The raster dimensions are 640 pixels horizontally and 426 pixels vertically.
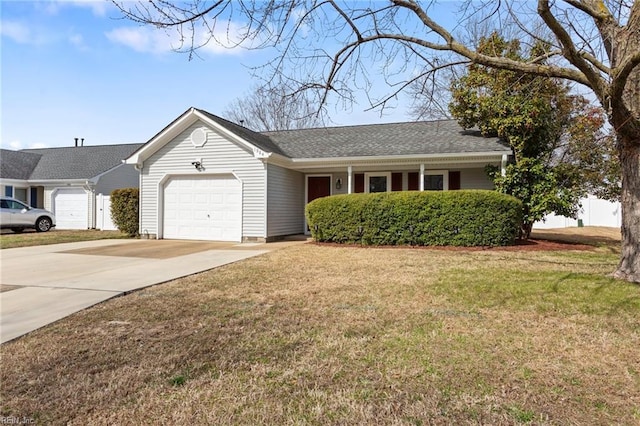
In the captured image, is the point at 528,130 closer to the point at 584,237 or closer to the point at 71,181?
the point at 584,237

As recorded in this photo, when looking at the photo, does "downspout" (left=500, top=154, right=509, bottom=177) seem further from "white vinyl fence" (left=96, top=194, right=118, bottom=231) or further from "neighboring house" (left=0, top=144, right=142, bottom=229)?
"neighboring house" (left=0, top=144, right=142, bottom=229)

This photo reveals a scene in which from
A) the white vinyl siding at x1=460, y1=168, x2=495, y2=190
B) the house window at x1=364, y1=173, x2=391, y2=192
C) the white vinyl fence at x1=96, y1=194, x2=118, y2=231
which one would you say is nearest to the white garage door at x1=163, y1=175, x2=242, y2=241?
the house window at x1=364, y1=173, x2=391, y2=192

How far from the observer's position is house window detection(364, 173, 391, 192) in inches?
579

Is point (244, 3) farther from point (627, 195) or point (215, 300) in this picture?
point (627, 195)

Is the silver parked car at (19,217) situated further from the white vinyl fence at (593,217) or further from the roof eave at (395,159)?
the white vinyl fence at (593,217)

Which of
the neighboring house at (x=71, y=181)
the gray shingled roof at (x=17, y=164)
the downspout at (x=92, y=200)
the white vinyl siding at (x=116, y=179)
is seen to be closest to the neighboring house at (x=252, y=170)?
the neighboring house at (x=71, y=181)

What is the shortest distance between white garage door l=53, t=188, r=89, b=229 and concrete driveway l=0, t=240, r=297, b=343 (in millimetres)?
9620

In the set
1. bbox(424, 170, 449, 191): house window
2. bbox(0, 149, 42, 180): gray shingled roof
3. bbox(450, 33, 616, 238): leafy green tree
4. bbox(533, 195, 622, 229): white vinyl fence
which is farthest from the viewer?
bbox(533, 195, 622, 229): white vinyl fence

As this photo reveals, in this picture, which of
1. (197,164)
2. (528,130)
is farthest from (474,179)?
(197,164)

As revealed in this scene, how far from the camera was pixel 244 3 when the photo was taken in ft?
15.4

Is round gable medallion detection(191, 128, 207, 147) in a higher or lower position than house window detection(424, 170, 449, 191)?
higher

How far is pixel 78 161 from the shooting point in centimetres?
2277

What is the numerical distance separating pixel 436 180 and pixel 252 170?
6664 mm

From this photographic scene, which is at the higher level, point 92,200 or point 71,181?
point 71,181
